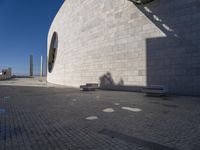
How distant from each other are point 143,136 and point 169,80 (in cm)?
605

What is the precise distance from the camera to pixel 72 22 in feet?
52.9

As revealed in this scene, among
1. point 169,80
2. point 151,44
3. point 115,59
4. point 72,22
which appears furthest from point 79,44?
point 169,80

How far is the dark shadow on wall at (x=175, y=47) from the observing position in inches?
289

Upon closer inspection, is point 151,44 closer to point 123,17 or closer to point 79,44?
point 123,17

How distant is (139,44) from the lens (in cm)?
929

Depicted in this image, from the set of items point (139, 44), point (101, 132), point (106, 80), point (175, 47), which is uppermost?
point (139, 44)

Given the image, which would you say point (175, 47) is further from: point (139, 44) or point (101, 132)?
point (101, 132)

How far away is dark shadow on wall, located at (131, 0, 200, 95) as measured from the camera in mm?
7336

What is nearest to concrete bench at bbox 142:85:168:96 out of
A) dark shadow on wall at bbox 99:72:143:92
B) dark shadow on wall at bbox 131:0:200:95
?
dark shadow on wall at bbox 131:0:200:95

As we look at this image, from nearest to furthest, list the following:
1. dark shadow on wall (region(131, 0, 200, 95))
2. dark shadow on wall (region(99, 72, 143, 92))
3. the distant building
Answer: dark shadow on wall (region(131, 0, 200, 95)) → the distant building → dark shadow on wall (region(99, 72, 143, 92))

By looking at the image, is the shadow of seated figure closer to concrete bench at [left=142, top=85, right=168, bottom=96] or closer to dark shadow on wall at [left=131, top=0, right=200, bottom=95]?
dark shadow on wall at [left=131, top=0, right=200, bottom=95]

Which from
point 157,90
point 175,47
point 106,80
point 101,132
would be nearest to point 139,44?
point 175,47

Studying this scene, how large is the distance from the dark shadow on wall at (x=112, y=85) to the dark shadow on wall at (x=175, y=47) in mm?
1273

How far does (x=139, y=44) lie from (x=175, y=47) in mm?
2071
